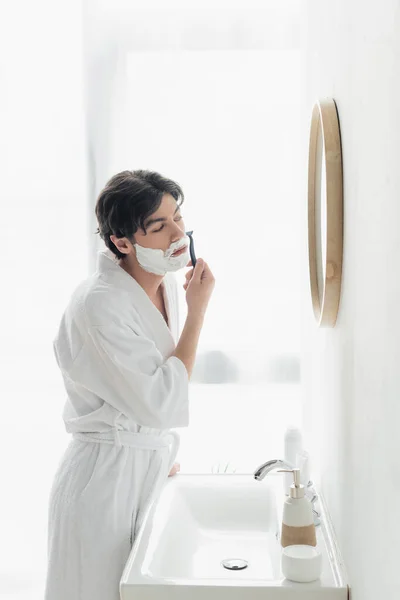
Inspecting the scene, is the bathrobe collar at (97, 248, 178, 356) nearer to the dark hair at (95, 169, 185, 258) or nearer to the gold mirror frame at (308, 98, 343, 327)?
the dark hair at (95, 169, 185, 258)

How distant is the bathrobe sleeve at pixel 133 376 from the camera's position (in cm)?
138

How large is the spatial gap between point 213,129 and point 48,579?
140cm

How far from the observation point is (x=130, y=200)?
1.48 metres

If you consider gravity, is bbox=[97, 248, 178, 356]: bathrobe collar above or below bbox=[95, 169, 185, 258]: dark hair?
below

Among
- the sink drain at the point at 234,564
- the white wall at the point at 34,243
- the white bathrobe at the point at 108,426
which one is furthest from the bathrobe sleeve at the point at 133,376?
the white wall at the point at 34,243

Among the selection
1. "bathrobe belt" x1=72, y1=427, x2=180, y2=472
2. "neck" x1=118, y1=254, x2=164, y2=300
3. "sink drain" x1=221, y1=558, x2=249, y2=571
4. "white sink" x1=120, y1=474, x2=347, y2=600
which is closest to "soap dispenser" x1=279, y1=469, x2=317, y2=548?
"white sink" x1=120, y1=474, x2=347, y2=600

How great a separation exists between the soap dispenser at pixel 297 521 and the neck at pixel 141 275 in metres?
0.60

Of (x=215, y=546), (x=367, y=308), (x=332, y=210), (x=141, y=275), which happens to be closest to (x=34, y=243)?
(x=141, y=275)

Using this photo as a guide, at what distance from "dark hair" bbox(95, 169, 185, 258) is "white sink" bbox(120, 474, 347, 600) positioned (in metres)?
0.60

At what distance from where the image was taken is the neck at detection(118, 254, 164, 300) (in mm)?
1569

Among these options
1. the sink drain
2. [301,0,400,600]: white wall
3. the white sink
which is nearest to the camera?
[301,0,400,600]: white wall

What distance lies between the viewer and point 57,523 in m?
1.44

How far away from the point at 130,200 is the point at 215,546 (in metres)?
0.77

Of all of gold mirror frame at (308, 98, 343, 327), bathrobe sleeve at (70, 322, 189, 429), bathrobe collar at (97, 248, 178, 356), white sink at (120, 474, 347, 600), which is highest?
gold mirror frame at (308, 98, 343, 327)
